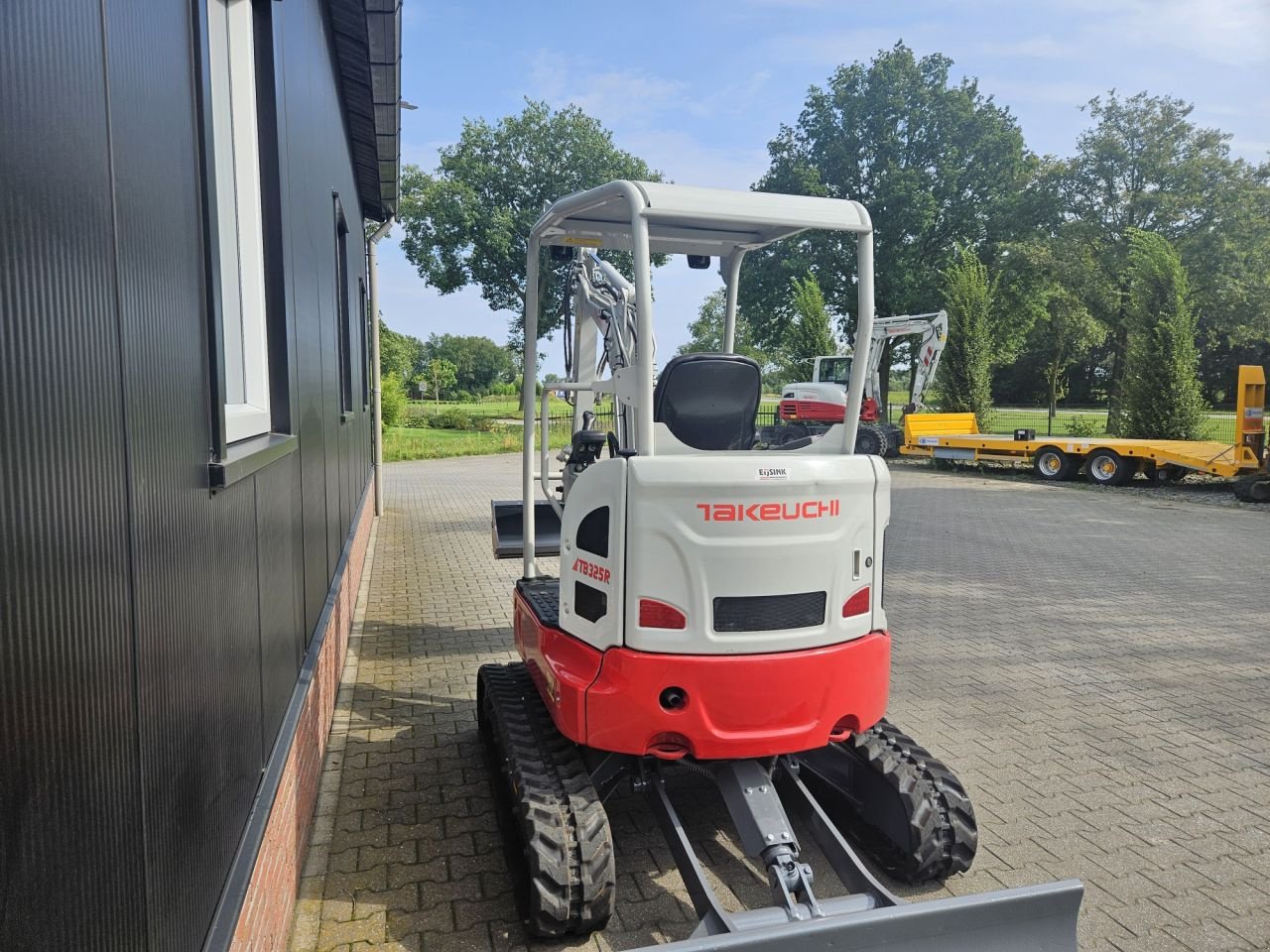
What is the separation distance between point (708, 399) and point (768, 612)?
0.98 metres

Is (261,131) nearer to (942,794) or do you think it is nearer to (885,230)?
(942,794)

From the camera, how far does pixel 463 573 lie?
31.6 feet

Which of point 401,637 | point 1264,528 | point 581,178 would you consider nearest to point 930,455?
point 1264,528

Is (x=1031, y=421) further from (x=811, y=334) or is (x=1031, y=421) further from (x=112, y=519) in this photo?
(x=112, y=519)

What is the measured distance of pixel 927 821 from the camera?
3471 mm

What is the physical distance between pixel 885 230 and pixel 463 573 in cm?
3307

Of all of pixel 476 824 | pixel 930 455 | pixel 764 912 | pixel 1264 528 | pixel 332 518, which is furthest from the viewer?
pixel 930 455

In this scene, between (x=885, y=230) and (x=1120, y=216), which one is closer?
(x=1120, y=216)

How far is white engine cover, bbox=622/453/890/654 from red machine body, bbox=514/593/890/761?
0.21 ft

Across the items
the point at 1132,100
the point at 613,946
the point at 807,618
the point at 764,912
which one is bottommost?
the point at 613,946

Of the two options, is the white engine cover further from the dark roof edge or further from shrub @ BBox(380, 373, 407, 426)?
shrub @ BBox(380, 373, 407, 426)

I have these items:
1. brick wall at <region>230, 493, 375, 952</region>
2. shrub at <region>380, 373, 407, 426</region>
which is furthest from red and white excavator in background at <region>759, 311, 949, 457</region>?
brick wall at <region>230, 493, 375, 952</region>

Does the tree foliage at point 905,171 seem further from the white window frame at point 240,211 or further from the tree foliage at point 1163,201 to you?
the white window frame at point 240,211

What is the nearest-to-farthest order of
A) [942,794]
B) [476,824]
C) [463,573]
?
[942,794] → [476,824] → [463,573]
